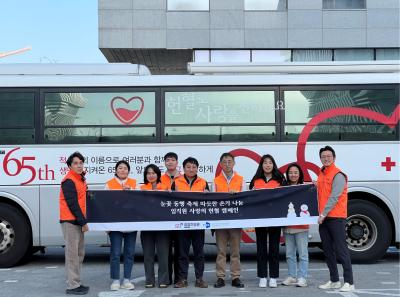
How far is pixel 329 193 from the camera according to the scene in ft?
26.3

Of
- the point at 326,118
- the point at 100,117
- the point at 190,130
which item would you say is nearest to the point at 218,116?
the point at 190,130

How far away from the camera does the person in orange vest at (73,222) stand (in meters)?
7.68

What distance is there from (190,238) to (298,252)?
1.58 m

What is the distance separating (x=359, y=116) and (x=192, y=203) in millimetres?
3883

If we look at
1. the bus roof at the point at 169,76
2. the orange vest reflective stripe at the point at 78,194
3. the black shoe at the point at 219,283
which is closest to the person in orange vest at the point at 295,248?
the black shoe at the point at 219,283

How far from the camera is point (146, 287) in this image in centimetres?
823

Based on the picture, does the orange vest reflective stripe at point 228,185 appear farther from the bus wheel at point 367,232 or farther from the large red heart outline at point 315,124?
the bus wheel at point 367,232

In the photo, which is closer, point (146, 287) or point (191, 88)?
point (146, 287)

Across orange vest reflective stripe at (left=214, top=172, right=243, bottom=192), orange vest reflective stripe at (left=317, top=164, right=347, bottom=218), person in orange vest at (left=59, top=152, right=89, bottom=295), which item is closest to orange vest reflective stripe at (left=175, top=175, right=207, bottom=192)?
orange vest reflective stripe at (left=214, top=172, right=243, bottom=192)

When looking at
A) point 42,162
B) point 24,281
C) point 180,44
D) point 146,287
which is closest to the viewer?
point 146,287

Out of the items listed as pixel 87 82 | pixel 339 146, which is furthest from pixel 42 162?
pixel 339 146

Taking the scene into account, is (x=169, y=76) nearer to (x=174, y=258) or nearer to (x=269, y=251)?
(x=174, y=258)

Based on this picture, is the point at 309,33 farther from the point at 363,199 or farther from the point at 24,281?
the point at 24,281

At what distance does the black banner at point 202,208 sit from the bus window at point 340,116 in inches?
83.0
